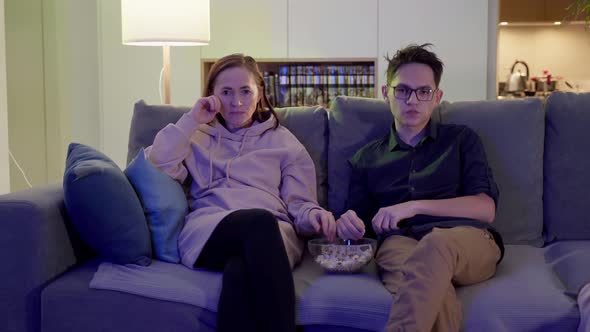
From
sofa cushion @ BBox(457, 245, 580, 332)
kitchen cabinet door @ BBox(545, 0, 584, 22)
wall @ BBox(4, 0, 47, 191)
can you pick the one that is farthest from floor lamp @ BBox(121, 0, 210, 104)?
kitchen cabinet door @ BBox(545, 0, 584, 22)

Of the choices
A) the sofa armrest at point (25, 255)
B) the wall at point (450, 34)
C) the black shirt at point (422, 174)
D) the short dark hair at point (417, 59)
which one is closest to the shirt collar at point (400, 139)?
the black shirt at point (422, 174)

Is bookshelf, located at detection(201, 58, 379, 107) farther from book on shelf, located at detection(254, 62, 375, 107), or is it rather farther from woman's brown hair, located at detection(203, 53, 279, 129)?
woman's brown hair, located at detection(203, 53, 279, 129)

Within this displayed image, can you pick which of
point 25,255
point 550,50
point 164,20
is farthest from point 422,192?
point 550,50

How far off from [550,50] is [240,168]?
4.70 m

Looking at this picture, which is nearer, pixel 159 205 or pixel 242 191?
pixel 159 205

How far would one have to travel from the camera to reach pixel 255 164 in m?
2.44

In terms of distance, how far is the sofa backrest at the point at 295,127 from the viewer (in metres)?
2.64

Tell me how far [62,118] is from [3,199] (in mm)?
3233

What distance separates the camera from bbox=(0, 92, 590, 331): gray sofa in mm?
1972

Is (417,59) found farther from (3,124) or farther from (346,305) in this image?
(3,124)

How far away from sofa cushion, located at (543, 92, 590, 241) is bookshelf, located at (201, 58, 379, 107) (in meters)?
2.35

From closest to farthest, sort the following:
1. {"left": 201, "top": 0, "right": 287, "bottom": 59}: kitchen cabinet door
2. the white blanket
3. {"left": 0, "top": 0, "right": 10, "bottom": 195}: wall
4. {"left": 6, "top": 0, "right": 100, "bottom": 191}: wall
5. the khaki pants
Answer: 1. the khaki pants
2. the white blanket
3. {"left": 0, "top": 0, "right": 10, "bottom": 195}: wall
4. {"left": 201, "top": 0, "right": 287, "bottom": 59}: kitchen cabinet door
5. {"left": 6, "top": 0, "right": 100, "bottom": 191}: wall

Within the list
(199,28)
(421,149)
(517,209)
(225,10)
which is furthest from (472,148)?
(225,10)

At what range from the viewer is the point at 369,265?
2316 mm
